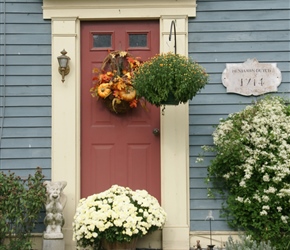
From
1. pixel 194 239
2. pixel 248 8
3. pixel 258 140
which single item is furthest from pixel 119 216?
pixel 248 8

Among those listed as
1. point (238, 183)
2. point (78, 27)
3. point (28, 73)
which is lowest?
point (238, 183)

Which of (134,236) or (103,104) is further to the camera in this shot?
(103,104)

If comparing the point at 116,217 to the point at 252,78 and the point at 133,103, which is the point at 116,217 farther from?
the point at 252,78

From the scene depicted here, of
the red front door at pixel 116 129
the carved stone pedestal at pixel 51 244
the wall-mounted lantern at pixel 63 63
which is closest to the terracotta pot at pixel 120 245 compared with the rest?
the carved stone pedestal at pixel 51 244

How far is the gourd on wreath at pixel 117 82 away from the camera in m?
6.59

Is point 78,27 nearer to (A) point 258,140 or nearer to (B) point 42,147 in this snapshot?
(B) point 42,147

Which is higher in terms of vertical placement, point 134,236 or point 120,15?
point 120,15

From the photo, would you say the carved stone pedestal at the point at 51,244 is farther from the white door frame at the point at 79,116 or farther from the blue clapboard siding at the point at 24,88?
the blue clapboard siding at the point at 24,88

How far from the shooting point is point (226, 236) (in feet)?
21.6

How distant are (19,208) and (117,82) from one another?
66.2 inches

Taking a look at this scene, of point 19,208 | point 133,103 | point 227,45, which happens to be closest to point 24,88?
point 133,103

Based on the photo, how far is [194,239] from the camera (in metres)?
6.61

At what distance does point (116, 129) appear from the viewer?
6.84m

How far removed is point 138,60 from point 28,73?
4.05 feet
